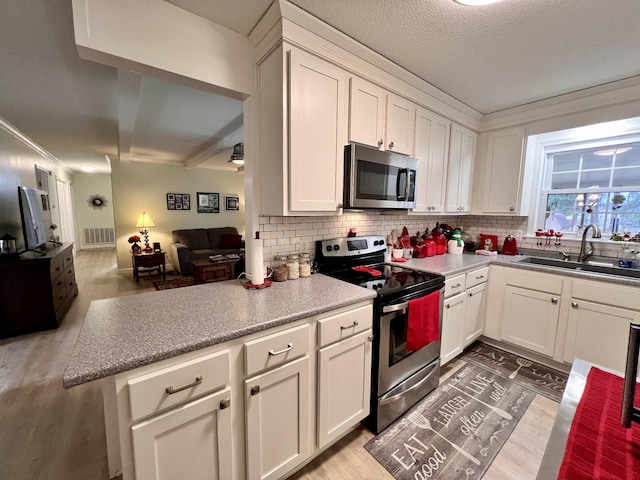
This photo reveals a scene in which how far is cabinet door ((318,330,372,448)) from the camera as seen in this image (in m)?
1.45

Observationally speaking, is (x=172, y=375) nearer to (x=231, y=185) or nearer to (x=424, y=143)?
(x=424, y=143)

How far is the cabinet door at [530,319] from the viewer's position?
7.80ft

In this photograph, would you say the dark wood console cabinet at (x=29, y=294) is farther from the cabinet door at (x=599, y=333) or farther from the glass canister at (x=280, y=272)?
the cabinet door at (x=599, y=333)

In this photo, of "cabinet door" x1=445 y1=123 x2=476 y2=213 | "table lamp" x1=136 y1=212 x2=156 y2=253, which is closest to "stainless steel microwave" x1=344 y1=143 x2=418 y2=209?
"cabinet door" x1=445 y1=123 x2=476 y2=213

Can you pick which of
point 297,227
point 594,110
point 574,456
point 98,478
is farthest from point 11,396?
point 594,110

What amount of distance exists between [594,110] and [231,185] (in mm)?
6524

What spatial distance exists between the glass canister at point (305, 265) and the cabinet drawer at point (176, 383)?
0.90 metres

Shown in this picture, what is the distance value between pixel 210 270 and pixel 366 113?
349cm

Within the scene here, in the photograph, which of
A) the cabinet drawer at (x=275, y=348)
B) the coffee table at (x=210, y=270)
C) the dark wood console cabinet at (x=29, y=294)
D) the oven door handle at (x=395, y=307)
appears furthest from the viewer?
the coffee table at (x=210, y=270)

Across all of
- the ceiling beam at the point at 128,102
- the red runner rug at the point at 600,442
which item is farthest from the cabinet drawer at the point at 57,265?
the red runner rug at the point at 600,442

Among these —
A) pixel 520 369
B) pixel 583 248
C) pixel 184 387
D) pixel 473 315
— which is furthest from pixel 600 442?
pixel 583 248

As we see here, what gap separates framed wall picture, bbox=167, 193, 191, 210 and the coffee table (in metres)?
2.42

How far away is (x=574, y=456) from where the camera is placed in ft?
2.04

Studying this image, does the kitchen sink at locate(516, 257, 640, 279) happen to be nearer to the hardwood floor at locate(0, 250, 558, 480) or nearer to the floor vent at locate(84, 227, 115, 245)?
the hardwood floor at locate(0, 250, 558, 480)
